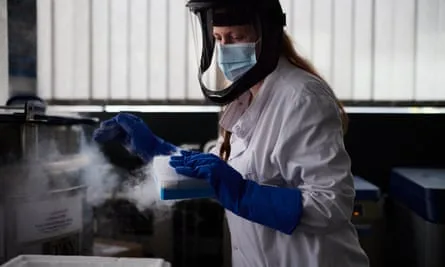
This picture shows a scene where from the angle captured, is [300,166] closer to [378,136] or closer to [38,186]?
[38,186]

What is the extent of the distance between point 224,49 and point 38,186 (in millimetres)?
671

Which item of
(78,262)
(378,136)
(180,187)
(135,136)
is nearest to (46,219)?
(78,262)

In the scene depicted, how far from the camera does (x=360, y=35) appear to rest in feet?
7.65

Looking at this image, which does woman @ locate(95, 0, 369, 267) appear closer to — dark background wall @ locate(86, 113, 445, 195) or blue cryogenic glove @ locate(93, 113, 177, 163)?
blue cryogenic glove @ locate(93, 113, 177, 163)

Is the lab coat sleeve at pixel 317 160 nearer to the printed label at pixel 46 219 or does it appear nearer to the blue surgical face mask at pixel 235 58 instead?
the blue surgical face mask at pixel 235 58

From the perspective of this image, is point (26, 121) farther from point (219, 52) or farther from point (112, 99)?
point (112, 99)

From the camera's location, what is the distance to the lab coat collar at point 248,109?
121cm

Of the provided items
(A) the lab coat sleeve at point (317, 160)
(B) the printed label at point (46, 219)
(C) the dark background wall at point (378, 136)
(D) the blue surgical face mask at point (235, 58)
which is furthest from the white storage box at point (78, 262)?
(C) the dark background wall at point (378, 136)

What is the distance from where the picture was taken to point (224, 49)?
1.23m

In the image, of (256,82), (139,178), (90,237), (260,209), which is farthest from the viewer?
(139,178)

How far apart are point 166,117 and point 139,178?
38 cm

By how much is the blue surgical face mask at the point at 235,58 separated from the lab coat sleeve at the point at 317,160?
17 centimetres

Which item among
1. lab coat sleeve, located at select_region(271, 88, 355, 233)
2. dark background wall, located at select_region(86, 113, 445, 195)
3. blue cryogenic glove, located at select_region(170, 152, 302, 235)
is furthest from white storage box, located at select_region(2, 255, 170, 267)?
dark background wall, located at select_region(86, 113, 445, 195)

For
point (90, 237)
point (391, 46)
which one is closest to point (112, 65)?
point (90, 237)
